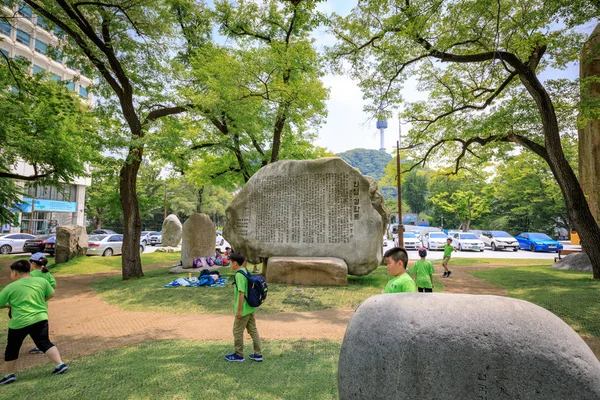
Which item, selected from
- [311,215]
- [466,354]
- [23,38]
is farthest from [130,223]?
[23,38]

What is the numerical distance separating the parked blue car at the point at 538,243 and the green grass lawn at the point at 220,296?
65.3ft

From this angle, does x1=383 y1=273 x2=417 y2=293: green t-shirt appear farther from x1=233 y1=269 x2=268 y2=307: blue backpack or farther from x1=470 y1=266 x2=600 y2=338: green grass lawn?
x1=470 y1=266 x2=600 y2=338: green grass lawn

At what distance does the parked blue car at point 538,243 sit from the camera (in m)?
25.0

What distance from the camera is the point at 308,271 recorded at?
9.99 metres

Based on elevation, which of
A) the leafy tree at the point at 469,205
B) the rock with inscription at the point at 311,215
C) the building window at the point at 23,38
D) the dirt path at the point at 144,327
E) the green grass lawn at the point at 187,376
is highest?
the building window at the point at 23,38

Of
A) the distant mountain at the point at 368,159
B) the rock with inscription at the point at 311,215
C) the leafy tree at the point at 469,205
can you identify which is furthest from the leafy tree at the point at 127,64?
the distant mountain at the point at 368,159

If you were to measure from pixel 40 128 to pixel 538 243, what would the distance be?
103 feet

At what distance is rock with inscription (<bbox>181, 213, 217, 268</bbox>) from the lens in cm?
1394

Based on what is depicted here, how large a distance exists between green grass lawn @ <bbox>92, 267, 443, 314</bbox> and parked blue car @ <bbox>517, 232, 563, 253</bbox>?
65.3 feet

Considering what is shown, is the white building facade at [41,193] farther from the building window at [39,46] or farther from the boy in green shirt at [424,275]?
the boy in green shirt at [424,275]

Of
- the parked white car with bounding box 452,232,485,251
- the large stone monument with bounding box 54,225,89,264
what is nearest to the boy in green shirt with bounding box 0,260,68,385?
the large stone monument with bounding box 54,225,89,264

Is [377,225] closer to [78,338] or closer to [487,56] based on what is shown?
[487,56]

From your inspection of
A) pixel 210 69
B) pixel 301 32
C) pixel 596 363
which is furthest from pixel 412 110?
pixel 596 363

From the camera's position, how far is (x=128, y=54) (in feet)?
39.0
